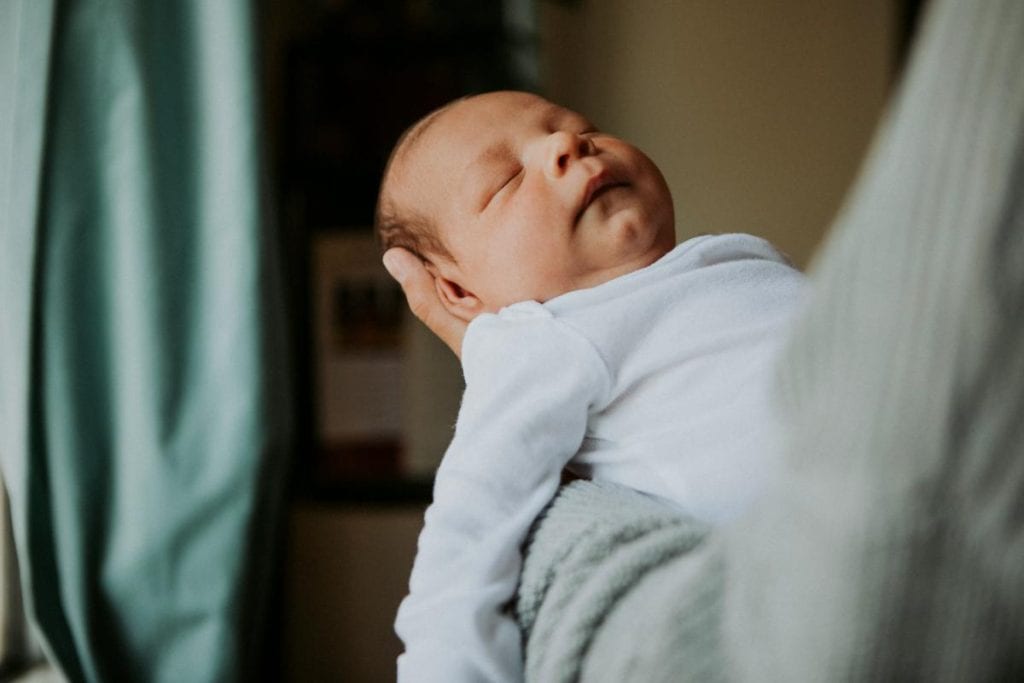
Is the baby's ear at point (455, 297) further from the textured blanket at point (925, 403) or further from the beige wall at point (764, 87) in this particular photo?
the beige wall at point (764, 87)

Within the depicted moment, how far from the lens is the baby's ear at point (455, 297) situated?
81 cm

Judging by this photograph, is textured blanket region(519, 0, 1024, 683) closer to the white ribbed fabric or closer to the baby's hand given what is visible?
the white ribbed fabric

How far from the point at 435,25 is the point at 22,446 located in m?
1.11

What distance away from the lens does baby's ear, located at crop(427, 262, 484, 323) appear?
2.67ft

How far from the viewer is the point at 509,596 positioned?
1.86 feet

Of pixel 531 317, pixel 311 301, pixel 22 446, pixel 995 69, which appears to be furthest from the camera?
pixel 311 301

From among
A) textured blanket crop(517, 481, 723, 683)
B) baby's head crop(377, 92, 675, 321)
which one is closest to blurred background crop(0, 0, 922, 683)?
baby's head crop(377, 92, 675, 321)

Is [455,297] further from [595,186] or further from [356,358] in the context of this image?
[356,358]

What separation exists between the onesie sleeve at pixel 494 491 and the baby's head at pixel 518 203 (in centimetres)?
7

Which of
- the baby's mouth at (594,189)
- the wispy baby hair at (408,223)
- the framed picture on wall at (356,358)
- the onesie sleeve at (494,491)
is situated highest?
the baby's mouth at (594,189)

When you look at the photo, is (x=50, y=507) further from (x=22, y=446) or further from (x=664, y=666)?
(x=664, y=666)

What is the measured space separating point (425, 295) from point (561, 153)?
0.19 meters

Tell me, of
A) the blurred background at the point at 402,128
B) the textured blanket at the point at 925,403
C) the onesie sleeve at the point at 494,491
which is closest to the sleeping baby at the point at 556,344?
the onesie sleeve at the point at 494,491

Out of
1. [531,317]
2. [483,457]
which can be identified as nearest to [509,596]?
[483,457]
